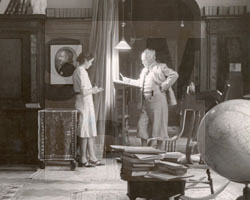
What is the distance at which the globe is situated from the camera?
2.37 metres

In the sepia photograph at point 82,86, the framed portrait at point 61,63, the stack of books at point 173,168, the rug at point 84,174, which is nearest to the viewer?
the stack of books at point 173,168

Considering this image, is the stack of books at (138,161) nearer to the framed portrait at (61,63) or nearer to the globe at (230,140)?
the globe at (230,140)

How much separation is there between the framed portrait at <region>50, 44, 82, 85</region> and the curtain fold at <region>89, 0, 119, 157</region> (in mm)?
390

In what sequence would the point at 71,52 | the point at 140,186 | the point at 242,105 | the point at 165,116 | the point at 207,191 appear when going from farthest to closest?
the point at 71,52 < the point at 165,116 < the point at 207,191 < the point at 140,186 < the point at 242,105

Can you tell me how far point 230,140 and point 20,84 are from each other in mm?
6041

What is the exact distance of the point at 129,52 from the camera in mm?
14570

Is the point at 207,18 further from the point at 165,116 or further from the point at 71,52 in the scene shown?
the point at 71,52

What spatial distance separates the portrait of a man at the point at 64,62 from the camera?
840cm

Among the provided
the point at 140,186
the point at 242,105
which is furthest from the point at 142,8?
the point at 242,105

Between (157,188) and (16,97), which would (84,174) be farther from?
(157,188)

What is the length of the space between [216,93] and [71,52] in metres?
2.77

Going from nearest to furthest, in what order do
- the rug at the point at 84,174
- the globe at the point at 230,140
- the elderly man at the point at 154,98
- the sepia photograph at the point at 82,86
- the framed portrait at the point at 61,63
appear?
1. the globe at the point at 230,140
2. the rug at the point at 84,174
3. the sepia photograph at the point at 82,86
4. the elderly man at the point at 154,98
5. the framed portrait at the point at 61,63

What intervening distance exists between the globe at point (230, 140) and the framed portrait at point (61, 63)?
614 cm

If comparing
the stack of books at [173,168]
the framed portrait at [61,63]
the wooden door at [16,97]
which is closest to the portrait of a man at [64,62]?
the framed portrait at [61,63]
